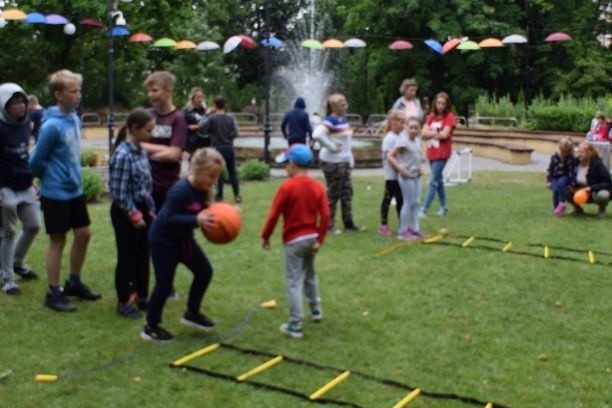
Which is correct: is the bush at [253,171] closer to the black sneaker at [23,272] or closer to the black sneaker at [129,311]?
the black sneaker at [23,272]

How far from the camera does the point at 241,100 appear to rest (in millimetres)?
42969

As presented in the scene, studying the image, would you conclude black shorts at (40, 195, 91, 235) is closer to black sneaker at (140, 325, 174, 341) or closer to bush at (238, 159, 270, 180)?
black sneaker at (140, 325, 174, 341)

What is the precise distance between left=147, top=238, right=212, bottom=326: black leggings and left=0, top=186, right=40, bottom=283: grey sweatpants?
1.96 m

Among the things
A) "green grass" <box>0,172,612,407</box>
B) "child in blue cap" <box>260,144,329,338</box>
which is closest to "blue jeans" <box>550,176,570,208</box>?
"green grass" <box>0,172,612,407</box>

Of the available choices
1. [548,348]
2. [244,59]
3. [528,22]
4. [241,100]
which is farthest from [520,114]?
[548,348]

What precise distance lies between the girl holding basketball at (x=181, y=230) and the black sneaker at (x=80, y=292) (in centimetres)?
129

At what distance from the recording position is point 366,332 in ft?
21.0

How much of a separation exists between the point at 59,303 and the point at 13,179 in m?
1.23

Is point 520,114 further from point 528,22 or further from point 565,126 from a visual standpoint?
point 528,22

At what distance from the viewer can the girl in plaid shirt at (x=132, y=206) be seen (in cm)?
636

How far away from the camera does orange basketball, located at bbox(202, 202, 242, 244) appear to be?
227 inches

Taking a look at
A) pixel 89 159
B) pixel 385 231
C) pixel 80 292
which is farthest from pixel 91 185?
pixel 80 292

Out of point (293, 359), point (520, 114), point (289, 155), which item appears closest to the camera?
point (293, 359)

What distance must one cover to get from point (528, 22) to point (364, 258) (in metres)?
34.4
